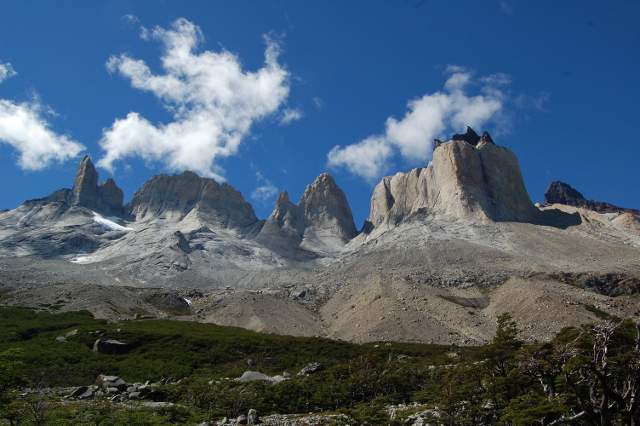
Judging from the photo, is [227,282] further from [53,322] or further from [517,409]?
[517,409]

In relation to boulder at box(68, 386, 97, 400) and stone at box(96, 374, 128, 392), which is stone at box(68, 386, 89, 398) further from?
stone at box(96, 374, 128, 392)

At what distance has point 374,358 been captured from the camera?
66500 mm

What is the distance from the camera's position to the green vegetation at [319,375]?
27156 mm

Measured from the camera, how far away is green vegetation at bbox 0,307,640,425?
89.1 ft

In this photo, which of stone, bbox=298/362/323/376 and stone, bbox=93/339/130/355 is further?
stone, bbox=93/339/130/355

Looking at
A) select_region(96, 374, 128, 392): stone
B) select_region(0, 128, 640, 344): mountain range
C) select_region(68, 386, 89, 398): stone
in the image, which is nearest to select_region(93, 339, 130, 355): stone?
select_region(96, 374, 128, 392): stone

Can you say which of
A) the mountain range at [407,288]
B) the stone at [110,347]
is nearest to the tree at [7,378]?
the stone at [110,347]

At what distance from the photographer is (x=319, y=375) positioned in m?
63.2

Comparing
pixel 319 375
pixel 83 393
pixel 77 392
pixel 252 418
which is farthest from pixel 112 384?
pixel 252 418

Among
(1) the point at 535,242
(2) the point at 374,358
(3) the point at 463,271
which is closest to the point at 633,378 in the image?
(2) the point at 374,358

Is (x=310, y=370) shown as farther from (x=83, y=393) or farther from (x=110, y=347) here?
(x=110, y=347)

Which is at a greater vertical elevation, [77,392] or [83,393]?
[77,392]

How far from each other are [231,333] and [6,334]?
36.8m

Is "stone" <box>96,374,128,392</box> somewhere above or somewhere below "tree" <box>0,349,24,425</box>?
above
